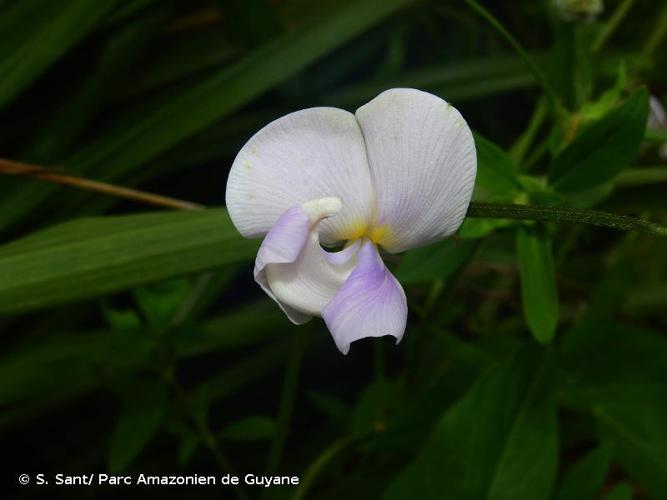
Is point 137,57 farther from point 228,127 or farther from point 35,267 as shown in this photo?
point 35,267

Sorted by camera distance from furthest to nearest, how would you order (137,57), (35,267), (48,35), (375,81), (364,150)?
(375,81), (137,57), (48,35), (35,267), (364,150)

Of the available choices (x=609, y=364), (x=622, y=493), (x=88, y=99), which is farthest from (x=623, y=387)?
(x=88, y=99)

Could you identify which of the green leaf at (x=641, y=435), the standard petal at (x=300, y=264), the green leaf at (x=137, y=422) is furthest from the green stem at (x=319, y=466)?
the standard petal at (x=300, y=264)

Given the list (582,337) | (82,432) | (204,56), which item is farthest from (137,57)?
(582,337)

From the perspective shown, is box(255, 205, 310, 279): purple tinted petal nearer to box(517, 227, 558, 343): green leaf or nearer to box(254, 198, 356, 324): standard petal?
box(254, 198, 356, 324): standard petal

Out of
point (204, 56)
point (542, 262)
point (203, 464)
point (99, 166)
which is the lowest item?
point (203, 464)

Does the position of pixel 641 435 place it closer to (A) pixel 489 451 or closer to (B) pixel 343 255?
(A) pixel 489 451

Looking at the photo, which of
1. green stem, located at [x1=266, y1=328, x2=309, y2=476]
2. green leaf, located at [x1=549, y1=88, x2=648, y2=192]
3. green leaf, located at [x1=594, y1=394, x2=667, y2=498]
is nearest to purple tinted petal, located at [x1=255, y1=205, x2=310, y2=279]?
green stem, located at [x1=266, y1=328, x2=309, y2=476]

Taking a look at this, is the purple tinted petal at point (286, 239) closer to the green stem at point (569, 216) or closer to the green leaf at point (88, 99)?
the green stem at point (569, 216)
